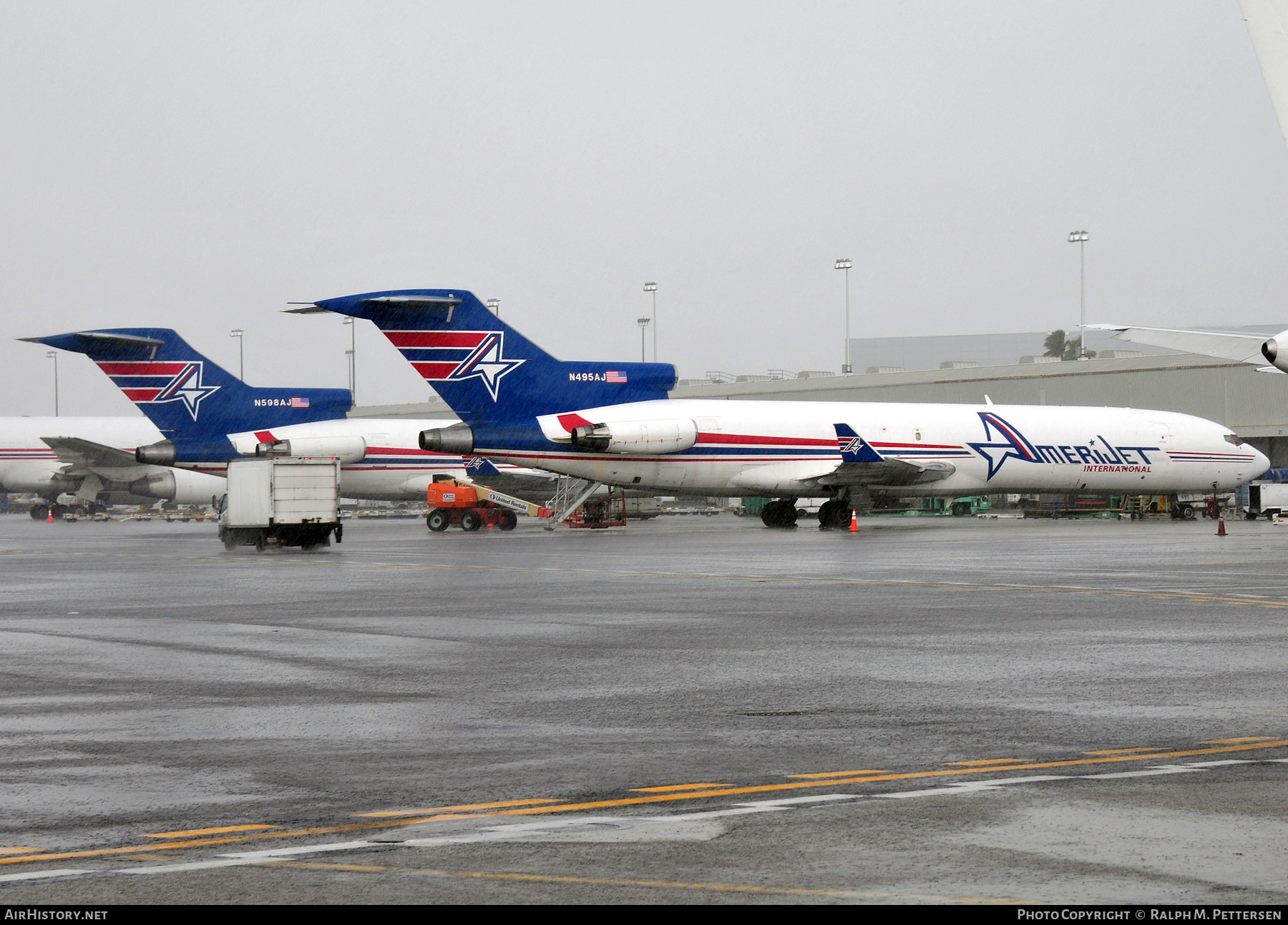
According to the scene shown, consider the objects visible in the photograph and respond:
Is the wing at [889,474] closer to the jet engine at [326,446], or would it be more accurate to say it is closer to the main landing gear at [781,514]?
the main landing gear at [781,514]

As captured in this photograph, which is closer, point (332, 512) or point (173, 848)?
point (173, 848)

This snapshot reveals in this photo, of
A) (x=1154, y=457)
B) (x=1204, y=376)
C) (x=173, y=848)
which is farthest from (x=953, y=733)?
(x=1204, y=376)

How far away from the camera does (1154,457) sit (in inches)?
2158

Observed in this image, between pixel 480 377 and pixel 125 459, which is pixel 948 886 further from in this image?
pixel 125 459

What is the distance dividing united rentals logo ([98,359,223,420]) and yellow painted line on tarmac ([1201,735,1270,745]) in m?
51.8

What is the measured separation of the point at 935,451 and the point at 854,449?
10.9ft

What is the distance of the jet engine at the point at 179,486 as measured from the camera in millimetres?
70188

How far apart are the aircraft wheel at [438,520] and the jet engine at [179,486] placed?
1621cm

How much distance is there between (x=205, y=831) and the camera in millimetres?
6832

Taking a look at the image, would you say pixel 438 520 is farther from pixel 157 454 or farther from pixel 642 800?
pixel 642 800

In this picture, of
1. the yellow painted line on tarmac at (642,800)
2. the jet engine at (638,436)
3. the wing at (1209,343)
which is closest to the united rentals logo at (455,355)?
the jet engine at (638,436)

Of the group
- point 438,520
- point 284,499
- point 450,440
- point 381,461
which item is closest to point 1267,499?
point 438,520

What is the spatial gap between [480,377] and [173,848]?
4115cm

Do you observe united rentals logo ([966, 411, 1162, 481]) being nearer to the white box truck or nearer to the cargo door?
the cargo door
